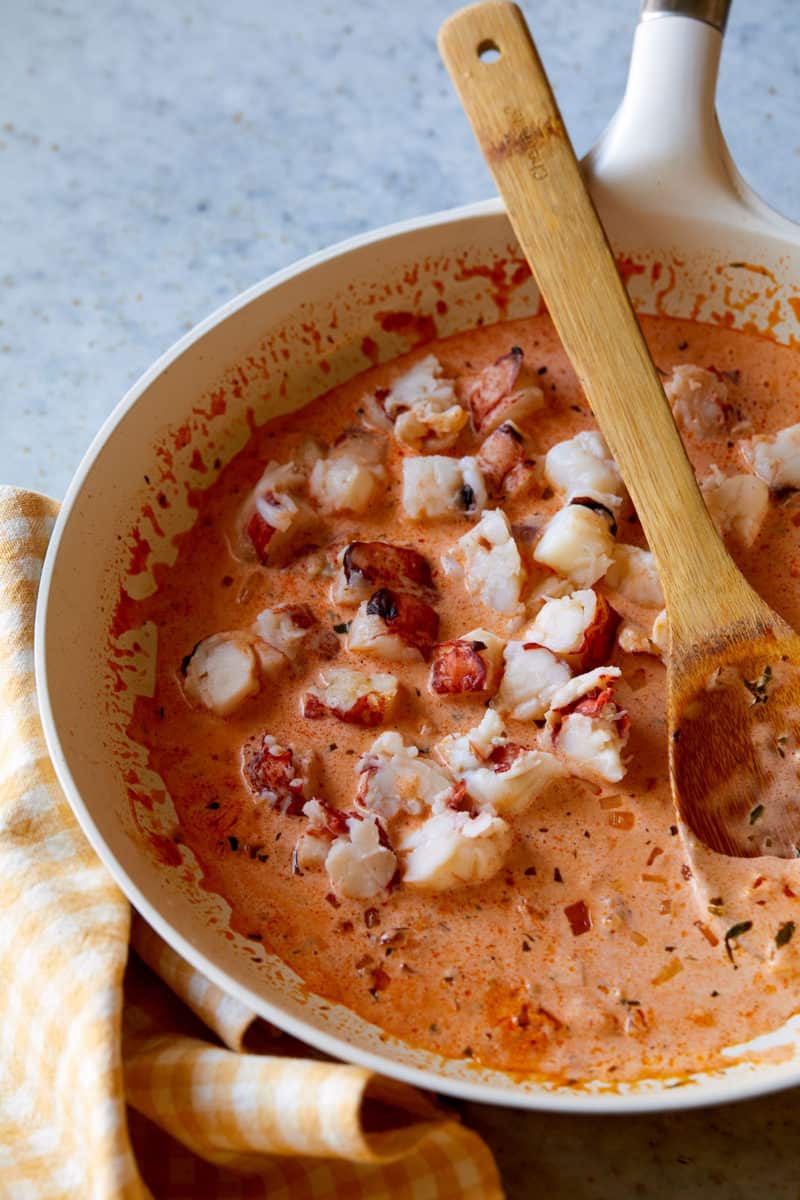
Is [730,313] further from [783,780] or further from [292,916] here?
[292,916]

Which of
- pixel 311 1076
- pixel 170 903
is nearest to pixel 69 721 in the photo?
pixel 170 903

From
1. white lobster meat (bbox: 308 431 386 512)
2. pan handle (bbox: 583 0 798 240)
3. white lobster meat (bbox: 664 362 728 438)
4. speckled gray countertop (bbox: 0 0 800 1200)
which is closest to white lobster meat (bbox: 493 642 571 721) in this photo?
white lobster meat (bbox: 308 431 386 512)

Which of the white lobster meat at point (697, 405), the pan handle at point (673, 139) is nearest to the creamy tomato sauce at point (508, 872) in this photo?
the white lobster meat at point (697, 405)

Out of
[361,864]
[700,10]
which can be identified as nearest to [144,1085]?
[361,864]

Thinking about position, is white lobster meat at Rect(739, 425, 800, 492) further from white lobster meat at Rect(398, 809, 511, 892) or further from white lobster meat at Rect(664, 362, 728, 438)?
white lobster meat at Rect(398, 809, 511, 892)

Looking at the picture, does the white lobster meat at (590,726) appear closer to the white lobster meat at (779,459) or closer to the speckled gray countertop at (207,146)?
the white lobster meat at (779,459)

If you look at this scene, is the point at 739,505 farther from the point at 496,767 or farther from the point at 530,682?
the point at 496,767
